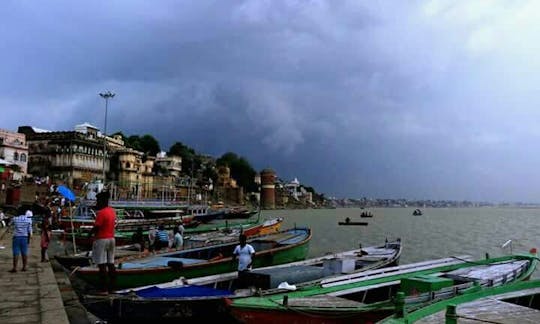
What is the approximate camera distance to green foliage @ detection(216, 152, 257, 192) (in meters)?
176

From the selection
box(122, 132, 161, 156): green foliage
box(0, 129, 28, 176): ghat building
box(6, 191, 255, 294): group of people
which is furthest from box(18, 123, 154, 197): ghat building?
box(6, 191, 255, 294): group of people

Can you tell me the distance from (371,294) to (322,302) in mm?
3008

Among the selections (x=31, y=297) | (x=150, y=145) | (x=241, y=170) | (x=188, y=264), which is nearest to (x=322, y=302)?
(x=31, y=297)

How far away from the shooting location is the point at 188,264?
16812 millimetres

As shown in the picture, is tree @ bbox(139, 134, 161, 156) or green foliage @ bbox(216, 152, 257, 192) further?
green foliage @ bbox(216, 152, 257, 192)

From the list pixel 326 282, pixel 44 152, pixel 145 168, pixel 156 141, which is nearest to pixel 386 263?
pixel 326 282

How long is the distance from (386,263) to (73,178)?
69530mm

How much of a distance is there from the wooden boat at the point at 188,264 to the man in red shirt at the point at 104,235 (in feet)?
14.3

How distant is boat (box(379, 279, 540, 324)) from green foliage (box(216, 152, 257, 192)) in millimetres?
164131

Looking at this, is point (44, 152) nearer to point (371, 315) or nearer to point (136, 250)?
point (136, 250)

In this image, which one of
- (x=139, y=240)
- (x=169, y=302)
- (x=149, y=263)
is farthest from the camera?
(x=139, y=240)

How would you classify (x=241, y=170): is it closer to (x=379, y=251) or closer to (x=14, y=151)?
(x=14, y=151)

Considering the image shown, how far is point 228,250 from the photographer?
2172 cm

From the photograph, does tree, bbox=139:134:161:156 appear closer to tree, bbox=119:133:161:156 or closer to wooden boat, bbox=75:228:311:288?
tree, bbox=119:133:161:156
